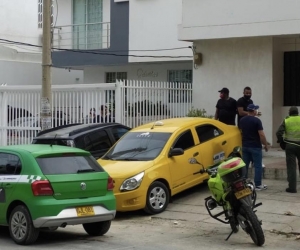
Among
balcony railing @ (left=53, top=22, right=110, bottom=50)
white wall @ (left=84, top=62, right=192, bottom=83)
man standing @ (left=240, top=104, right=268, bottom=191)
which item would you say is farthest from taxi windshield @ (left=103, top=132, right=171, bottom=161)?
balcony railing @ (left=53, top=22, right=110, bottom=50)

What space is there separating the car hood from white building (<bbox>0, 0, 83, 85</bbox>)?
17711 millimetres

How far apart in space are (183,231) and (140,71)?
14.9m

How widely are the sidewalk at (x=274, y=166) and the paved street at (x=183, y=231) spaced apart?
109cm

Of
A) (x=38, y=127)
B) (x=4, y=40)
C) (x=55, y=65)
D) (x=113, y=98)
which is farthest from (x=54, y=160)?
(x=4, y=40)

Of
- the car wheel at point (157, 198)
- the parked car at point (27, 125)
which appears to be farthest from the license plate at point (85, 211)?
the parked car at point (27, 125)

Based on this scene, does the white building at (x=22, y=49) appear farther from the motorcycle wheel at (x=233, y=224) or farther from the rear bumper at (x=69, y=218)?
the motorcycle wheel at (x=233, y=224)

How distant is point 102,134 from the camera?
590 inches

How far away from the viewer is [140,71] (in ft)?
83.6

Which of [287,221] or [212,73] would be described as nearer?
[287,221]

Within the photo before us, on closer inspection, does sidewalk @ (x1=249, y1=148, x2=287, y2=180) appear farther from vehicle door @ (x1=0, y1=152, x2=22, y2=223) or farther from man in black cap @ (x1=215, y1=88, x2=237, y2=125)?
vehicle door @ (x1=0, y1=152, x2=22, y2=223)

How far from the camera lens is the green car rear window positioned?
32.6 feet

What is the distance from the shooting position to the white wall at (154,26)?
23219mm

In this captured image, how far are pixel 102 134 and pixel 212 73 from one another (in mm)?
5225

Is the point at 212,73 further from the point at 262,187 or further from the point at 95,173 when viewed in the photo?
the point at 95,173
